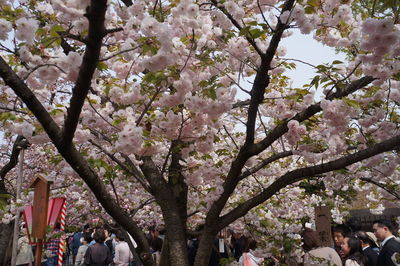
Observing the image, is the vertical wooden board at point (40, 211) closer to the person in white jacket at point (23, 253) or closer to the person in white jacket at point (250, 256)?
the person in white jacket at point (250, 256)

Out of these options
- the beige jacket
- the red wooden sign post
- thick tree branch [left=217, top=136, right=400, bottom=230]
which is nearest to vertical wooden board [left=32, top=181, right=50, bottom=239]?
the red wooden sign post

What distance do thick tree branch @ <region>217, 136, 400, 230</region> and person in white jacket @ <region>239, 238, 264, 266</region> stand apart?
1798mm

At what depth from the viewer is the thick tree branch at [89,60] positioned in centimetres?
207

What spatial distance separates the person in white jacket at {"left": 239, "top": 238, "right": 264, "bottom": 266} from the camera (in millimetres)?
5512

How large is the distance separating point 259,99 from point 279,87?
6.15 feet

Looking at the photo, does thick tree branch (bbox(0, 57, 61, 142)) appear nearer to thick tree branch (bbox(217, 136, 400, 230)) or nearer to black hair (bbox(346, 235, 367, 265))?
thick tree branch (bbox(217, 136, 400, 230))

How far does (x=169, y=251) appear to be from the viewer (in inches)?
165

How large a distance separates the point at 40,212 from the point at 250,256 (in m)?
3.00

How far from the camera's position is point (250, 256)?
5625mm

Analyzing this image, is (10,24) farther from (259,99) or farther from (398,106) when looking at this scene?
(398,106)

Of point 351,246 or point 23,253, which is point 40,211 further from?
point 23,253

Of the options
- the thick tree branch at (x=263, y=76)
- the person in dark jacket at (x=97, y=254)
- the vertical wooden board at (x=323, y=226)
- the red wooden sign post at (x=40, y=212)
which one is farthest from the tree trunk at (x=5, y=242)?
the thick tree branch at (x=263, y=76)

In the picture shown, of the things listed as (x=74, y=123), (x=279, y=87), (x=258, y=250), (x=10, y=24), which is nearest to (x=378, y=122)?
(x=279, y=87)

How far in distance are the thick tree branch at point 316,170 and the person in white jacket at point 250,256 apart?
180 cm
